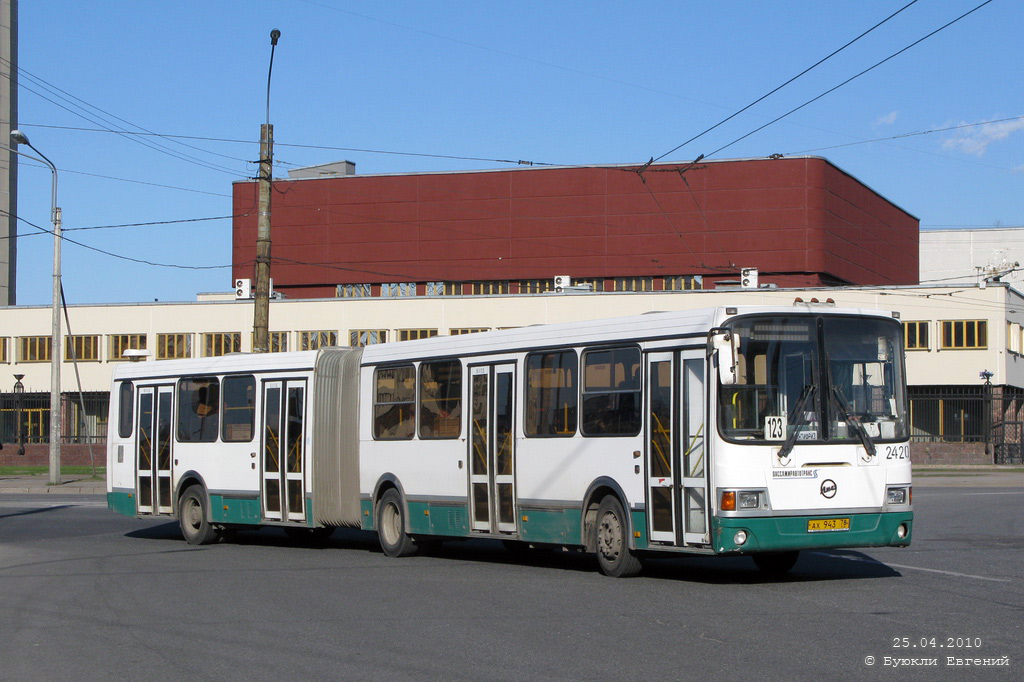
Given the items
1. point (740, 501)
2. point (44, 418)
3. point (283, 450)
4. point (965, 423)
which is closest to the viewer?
point (740, 501)

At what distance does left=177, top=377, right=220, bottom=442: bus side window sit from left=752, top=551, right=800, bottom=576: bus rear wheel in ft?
31.3

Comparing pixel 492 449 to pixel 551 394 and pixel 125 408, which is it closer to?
pixel 551 394

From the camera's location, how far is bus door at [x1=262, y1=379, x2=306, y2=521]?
19188mm

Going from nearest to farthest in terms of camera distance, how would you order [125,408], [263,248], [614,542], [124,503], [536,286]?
[614,542], [124,503], [125,408], [263,248], [536,286]

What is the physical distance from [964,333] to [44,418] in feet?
145

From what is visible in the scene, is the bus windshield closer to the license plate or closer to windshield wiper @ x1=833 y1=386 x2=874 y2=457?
windshield wiper @ x1=833 y1=386 x2=874 y2=457

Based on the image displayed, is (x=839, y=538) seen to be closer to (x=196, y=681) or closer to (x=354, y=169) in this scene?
(x=196, y=681)

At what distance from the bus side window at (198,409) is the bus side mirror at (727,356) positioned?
33.6ft

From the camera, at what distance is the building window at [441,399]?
16.8m

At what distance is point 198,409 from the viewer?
68.5ft

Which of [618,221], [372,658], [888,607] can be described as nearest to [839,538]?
[888,607]

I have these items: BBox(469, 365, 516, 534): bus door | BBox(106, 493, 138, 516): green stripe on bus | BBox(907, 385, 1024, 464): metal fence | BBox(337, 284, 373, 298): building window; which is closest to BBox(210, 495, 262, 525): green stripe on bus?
Result: BBox(106, 493, 138, 516): green stripe on bus

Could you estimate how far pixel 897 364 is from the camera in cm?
1366

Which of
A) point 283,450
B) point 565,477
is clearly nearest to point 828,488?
point 565,477
